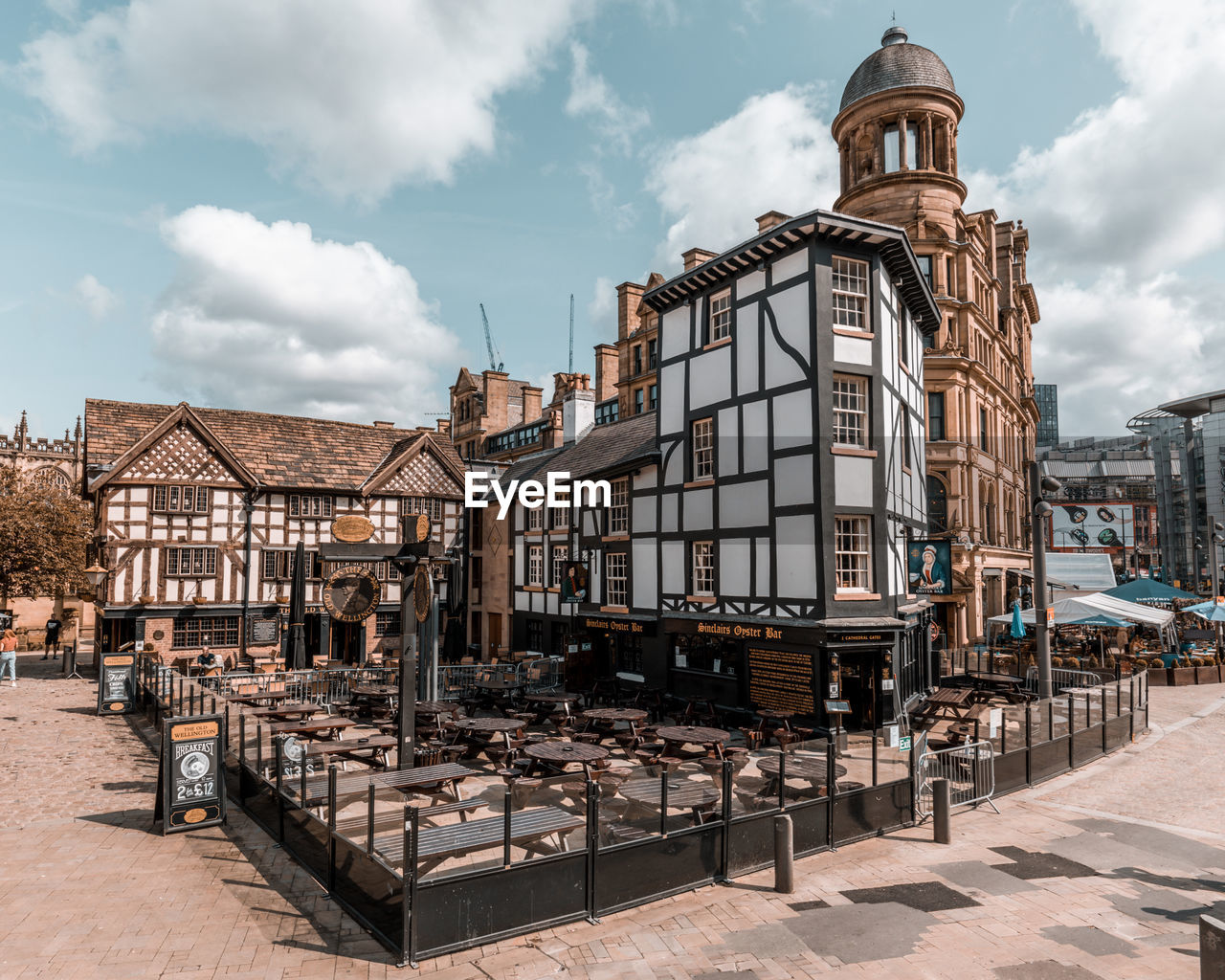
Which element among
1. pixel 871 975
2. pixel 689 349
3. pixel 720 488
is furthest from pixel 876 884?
pixel 689 349

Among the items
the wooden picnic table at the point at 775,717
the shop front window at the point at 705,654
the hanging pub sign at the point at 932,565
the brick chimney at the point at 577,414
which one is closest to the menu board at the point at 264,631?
the brick chimney at the point at 577,414

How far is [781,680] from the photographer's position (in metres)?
18.7

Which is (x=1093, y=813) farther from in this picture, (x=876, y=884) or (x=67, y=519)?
(x=67, y=519)

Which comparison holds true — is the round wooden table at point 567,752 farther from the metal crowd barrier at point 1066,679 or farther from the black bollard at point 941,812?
the metal crowd barrier at point 1066,679

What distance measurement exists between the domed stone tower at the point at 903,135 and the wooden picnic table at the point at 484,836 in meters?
32.0

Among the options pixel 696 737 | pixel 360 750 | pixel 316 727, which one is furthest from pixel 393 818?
pixel 316 727

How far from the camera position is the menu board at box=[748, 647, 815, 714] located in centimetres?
1806

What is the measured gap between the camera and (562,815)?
8.51 metres

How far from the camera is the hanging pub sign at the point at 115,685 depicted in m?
Result: 20.0

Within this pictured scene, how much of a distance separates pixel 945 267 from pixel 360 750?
30279mm

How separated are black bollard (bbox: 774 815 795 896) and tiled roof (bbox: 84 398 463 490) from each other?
27.6 meters

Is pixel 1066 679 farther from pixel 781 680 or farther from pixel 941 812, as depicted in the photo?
pixel 941 812

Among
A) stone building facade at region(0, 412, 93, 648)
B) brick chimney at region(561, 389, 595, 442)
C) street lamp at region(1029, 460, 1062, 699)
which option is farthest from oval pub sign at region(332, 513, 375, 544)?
stone building facade at region(0, 412, 93, 648)

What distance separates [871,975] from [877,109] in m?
35.9
